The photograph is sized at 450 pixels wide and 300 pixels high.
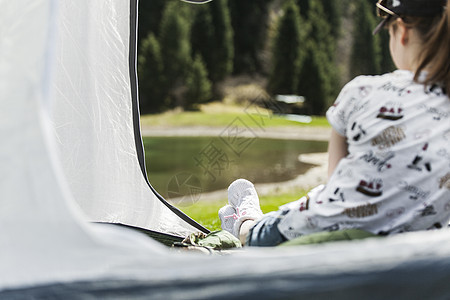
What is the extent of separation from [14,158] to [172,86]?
1289 centimetres

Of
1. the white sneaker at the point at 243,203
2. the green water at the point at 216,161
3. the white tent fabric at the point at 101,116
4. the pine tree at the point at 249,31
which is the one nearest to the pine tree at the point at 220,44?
the pine tree at the point at 249,31

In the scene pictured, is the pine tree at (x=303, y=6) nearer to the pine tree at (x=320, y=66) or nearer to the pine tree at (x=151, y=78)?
the pine tree at (x=320, y=66)

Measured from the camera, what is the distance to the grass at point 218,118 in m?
12.3

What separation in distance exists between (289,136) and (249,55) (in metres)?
4.95

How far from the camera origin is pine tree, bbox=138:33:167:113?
1327 centimetres

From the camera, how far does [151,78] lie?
43.9 ft

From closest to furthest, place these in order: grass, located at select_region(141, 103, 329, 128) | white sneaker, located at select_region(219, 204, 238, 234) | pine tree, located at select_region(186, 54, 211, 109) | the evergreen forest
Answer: white sneaker, located at select_region(219, 204, 238, 234), grass, located at select_region(141, 103, 329, 128), pine tree, located at select_region(186, 54, 211, 109), the evergreen forest

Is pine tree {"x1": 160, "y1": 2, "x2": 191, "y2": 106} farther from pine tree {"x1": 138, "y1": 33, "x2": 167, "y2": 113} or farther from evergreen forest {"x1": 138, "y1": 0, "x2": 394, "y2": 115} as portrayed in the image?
pine tree {"x1": 138, "y1": 33, "x2": 167, "y2": 113}

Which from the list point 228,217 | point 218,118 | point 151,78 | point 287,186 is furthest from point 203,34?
point 228,217

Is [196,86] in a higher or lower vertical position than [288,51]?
lower

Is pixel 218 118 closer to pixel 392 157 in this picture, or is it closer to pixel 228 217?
pixel 228 217

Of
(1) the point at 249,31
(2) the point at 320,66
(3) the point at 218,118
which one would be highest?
(1) the point at 249,31

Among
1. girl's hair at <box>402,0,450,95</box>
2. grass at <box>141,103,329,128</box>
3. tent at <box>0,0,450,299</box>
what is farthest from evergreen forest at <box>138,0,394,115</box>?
tent at <box>0,0,450,299</box>

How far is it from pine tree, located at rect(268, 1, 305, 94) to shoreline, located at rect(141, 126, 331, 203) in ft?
5.59
